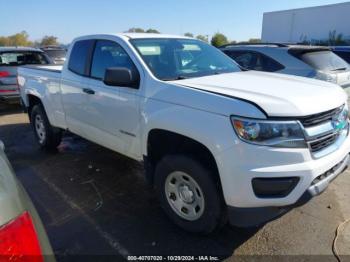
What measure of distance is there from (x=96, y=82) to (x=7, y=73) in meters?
5.98

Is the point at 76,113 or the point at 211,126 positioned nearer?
the point at 211,126

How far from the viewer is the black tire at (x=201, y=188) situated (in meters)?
2.79

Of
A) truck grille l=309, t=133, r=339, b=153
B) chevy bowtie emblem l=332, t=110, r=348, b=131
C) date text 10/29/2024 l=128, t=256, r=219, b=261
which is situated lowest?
date text 10/29/2024 l=128, t=256, r=219, b=261

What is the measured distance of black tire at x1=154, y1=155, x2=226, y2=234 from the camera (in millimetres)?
2791

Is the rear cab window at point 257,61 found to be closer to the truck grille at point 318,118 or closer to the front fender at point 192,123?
the truck grille at point 318,118

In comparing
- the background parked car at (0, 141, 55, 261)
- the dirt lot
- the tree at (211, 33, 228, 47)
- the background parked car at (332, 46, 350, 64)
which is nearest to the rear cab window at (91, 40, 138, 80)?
the dirt lot

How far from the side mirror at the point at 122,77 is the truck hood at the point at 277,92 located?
0.48 m

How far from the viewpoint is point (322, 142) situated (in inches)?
106

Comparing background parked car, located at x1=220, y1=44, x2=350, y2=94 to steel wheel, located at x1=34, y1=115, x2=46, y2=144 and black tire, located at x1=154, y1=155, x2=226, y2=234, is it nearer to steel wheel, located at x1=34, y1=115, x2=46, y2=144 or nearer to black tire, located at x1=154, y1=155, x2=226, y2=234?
black tire, located at x1=154, y1=155, x2=226, y2=234

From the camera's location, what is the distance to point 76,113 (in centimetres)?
452

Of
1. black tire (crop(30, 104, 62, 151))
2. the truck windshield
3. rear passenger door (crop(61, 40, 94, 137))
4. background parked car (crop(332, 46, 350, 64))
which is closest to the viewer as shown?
the truck windshield

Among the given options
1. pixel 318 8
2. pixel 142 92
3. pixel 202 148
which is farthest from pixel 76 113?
pixel 318 8

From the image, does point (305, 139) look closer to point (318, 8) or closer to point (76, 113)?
point (76, 113)

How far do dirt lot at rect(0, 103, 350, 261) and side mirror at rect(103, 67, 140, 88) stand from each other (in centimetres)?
140
